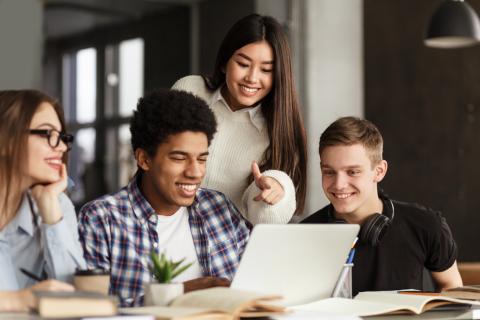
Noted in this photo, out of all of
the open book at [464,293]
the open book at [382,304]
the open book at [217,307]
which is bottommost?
the open book at [464,293]

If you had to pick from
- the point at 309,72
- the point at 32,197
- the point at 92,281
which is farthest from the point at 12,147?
the point at 309,72

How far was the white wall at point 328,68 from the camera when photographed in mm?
6645

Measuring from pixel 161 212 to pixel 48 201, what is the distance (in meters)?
0.44

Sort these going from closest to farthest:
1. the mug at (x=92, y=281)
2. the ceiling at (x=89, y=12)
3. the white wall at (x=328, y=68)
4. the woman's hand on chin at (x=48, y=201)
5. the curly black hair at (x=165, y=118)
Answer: the mug at (x=92, y=281) → the woman's hand on chin at (x=48, y=201) → the curly black hair at (x=165, y=118) → the white wall at (x=328, y=68) → the ceiling at (x=89, y=12)

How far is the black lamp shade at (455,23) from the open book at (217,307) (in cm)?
376

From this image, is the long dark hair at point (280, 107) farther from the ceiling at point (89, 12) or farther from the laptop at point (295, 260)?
the ceiling at point (89, 12)

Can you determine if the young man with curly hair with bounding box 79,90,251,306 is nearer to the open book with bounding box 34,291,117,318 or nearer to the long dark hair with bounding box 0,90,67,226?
the long dark hair with bounding box 0,90,67,226

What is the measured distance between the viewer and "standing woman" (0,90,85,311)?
2025 millimetres

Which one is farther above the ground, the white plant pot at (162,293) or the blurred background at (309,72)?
the blurred background at (309,72)

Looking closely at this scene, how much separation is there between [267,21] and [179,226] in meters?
0.89

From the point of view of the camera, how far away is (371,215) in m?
2.67

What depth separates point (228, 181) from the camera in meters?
2.93

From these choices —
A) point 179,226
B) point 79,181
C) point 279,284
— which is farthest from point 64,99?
point 279,284

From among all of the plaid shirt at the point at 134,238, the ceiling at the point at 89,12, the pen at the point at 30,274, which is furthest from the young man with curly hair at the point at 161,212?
the ceiling at the point at 89,12
